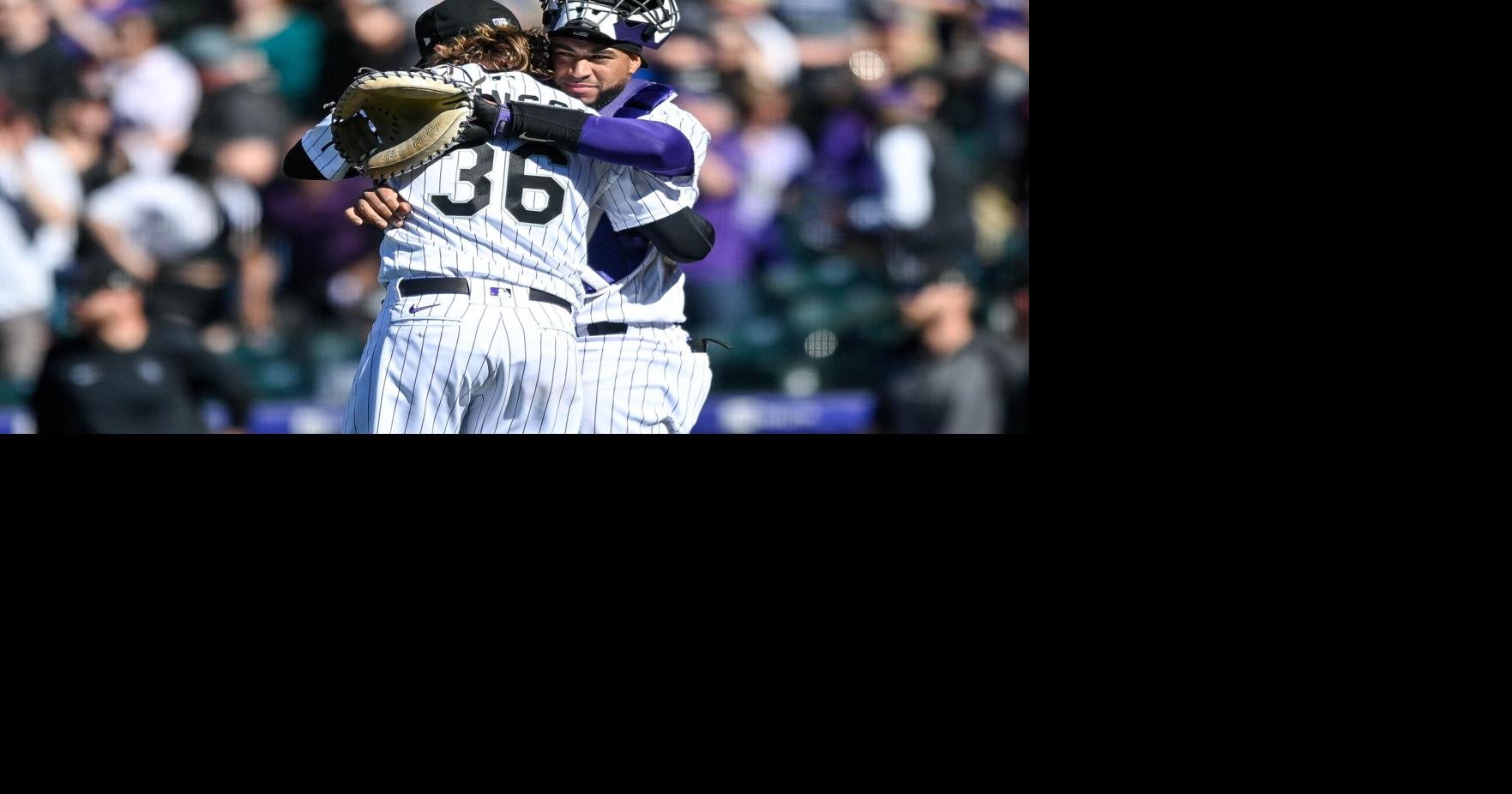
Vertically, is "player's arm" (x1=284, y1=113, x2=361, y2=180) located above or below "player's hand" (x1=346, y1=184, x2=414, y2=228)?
above

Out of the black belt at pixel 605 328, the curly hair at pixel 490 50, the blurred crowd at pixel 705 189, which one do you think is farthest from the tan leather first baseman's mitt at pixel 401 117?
the black belt at pixel 605 328

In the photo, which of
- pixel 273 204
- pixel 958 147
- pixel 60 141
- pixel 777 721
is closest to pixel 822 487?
pixel 777 721

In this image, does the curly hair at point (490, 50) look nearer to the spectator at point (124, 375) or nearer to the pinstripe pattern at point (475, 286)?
the pinstripe pattern at point (475, 286)

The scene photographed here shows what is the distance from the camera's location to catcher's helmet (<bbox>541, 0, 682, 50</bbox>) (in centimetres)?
354

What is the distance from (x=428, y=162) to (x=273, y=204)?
0.74 metres

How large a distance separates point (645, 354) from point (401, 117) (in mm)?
728

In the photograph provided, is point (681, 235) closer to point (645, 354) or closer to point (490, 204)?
A: point (645, 354)

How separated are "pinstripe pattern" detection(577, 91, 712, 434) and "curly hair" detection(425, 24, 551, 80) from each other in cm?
29

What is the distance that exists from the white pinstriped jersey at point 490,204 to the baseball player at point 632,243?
0.20 ft

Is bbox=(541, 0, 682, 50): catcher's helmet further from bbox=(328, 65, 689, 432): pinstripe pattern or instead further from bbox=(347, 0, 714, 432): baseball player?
bbox=(328, 65, 689, 432): pinstripe pattern

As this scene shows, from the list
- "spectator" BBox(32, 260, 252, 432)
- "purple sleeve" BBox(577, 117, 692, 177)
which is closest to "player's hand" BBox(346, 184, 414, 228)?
"purple sleeve" BBox(577, 117, 692, 177)

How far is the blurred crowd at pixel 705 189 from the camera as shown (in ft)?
12.6

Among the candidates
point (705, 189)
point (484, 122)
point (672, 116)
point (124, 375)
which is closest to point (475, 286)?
point (484, 122)

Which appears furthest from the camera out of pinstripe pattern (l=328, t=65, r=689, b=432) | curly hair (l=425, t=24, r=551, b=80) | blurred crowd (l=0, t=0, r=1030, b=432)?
blurred crowd (l=0, t=0, r=1030, b=432)
